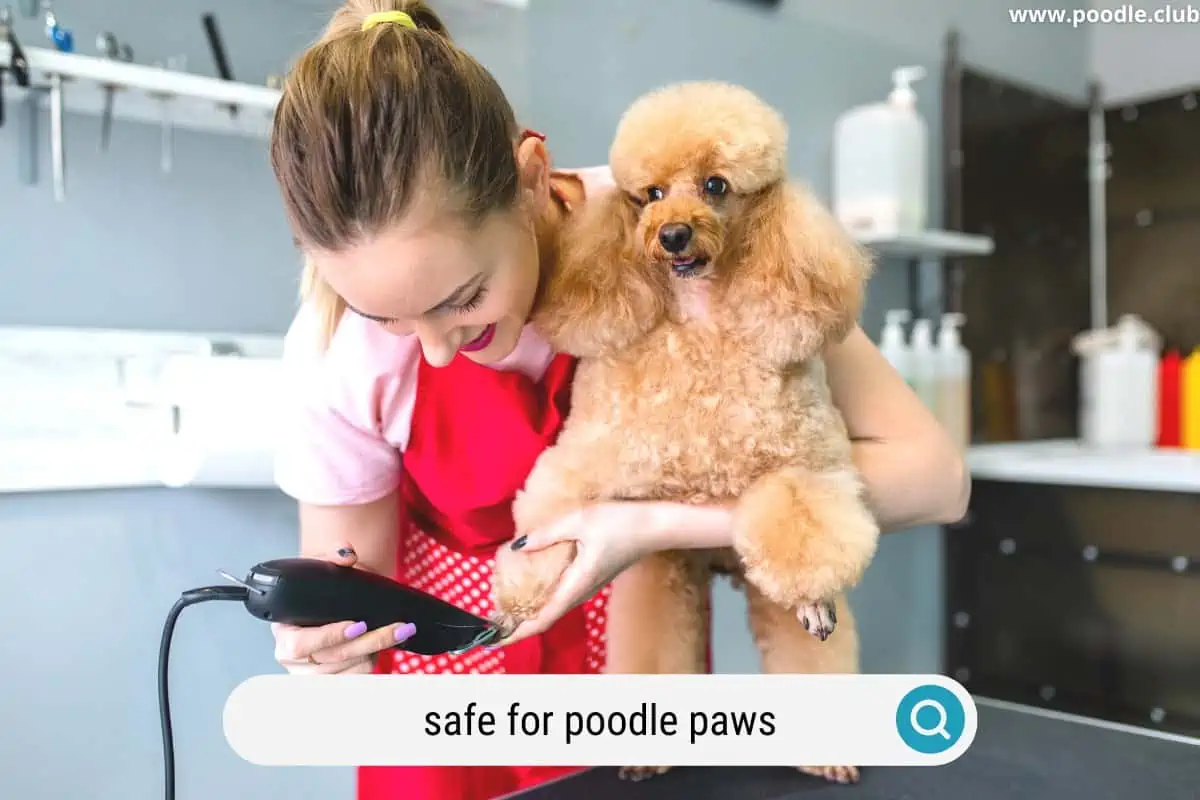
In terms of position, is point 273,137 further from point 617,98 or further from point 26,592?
point 617,98

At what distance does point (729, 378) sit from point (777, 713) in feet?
0.70

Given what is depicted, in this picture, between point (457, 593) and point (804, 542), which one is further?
point (457, 593)

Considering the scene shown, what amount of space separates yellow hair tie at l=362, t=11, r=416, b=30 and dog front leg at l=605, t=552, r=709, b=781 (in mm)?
442

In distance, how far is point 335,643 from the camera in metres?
0.66

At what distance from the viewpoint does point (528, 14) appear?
58.9 inches

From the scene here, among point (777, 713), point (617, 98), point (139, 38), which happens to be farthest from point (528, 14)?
point (777, 713)

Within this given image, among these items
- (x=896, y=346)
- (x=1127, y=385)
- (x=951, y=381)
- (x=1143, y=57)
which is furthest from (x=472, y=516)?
(x=1143, y=57)

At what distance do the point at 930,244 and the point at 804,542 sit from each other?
1.45 m

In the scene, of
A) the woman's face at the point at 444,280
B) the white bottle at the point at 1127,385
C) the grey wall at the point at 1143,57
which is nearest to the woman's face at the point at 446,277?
the woman's face at the point at 444,280

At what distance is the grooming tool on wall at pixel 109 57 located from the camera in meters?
1.07

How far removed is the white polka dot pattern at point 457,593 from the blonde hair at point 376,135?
362 millimetres

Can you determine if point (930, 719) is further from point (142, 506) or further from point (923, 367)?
point (923, 367)

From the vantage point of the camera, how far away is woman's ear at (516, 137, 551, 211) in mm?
693

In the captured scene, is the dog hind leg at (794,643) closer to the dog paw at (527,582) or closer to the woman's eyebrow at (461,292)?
the dog paw at (527,582)
